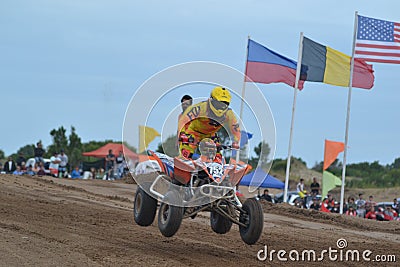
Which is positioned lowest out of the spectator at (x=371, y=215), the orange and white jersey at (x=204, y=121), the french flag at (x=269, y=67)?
the spectator at (x=371, y=215)

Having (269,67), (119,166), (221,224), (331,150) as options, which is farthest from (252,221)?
(119,166)

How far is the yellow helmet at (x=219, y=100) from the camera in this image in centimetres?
1038


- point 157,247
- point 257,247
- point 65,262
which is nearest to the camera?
point 65,262

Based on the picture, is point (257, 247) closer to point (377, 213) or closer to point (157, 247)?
point (157, 247)

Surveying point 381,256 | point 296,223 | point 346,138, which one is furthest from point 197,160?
point 346,138

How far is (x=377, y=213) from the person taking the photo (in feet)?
80.7

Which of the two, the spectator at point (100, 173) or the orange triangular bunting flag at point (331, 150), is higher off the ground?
the orange triangular bunting flag at point (331, 150)

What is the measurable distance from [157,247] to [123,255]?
1.29m

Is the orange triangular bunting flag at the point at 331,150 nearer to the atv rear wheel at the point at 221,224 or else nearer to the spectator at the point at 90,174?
the spectator at the point at 90,174

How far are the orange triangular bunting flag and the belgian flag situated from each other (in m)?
2.78

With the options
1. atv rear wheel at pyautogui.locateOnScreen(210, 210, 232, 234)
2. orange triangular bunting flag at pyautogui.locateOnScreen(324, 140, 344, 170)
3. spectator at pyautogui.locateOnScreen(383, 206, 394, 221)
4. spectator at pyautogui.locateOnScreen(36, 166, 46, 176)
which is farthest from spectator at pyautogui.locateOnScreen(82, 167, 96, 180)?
atv rear wheel at pyautogui.locateOnScreen(210, 210, 232, 234)

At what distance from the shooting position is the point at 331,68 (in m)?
25.2

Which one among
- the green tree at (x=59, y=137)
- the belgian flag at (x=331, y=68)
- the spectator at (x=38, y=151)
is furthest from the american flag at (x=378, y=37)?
the green tree at (x=59, y=137)

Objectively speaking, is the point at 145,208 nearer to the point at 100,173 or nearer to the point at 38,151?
the point at 38,151
